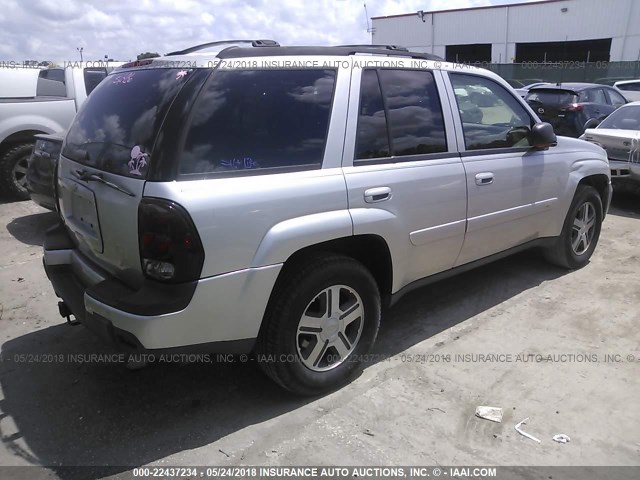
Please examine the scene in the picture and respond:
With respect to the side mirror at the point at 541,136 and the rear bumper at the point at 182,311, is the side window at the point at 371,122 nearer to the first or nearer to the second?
the rear bumper at the point at 182,311

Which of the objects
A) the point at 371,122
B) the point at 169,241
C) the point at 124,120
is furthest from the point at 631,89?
the point at 169,241

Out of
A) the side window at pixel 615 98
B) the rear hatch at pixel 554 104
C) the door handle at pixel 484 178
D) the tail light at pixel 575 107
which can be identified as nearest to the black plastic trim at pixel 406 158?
the door handle at pixel 484 178

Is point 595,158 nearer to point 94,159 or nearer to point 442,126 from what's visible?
point 442,126

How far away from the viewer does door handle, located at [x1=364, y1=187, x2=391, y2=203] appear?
3.08 m

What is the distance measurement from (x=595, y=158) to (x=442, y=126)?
2.20 meters

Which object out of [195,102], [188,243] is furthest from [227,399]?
[195,102]

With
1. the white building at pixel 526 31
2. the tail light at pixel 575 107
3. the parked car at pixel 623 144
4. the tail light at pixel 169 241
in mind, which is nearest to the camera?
the tail light at pixel 169 241

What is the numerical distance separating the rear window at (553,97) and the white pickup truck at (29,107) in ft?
29.6

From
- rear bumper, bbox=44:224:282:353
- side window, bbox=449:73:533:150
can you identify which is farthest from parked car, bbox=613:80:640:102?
rear bumper, bbox=44:224:282:353

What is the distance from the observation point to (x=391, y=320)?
4.18 meters

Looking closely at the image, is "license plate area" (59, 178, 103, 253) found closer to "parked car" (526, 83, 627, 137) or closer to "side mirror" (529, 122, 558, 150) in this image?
"side mirror" (529, 122, 558, 150)

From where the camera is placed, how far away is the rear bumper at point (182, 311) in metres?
2.49

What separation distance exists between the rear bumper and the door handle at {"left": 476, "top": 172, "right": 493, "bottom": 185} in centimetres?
178

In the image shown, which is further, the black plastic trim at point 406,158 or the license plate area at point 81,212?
the black plastic trim at point 406,158
